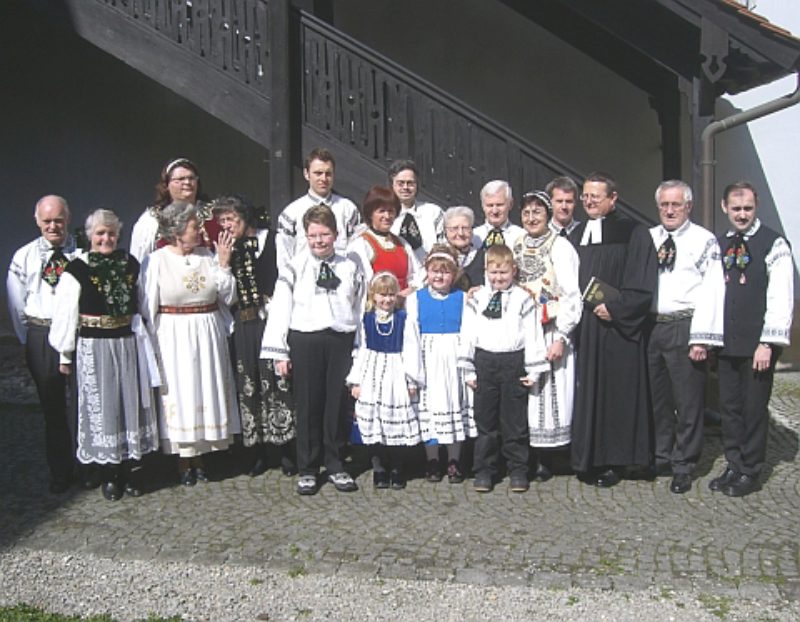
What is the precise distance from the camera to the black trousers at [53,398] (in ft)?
18.2

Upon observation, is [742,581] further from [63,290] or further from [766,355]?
[63,290]

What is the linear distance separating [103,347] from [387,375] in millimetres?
1675

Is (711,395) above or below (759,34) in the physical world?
below

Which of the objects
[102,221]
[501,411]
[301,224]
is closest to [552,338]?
[501,411]

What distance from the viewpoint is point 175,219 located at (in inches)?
209

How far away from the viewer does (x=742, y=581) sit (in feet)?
13.5

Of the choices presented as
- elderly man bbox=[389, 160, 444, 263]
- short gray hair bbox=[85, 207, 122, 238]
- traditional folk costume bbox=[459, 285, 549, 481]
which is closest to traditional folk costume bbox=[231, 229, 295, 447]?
short gray hair bbox=[85, 207, 122, 238]

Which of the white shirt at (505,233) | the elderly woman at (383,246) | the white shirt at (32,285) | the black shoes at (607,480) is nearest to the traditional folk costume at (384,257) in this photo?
the elderly woman at (383,246)

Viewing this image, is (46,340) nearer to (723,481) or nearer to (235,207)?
(235,207)

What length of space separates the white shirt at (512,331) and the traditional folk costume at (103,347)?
1.99 m

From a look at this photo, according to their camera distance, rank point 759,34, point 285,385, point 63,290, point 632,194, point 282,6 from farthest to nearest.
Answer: point 632,194 → point 282,6 → point 759,34 → point 285,385 → point 63,290

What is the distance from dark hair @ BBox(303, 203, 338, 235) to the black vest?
240cm

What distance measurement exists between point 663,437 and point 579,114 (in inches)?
220

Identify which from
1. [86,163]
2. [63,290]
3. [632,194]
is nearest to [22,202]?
[86,163]
